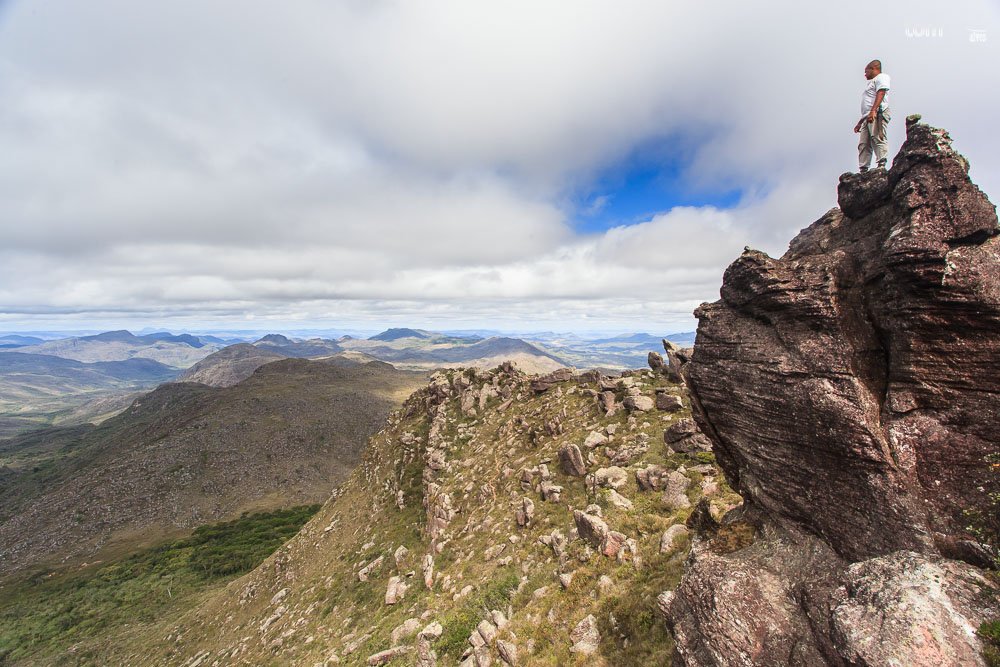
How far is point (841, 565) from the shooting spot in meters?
9.94

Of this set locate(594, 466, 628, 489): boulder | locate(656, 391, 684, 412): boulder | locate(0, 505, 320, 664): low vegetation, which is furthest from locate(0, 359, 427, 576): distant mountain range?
locate(656, 391, 684, 412): boulder

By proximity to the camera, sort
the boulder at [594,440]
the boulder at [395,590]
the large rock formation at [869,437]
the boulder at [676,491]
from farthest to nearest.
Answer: the boulder at [594,440], the boulder at [395,590], the boulder at [676,491], the large rock formation at [869,437]

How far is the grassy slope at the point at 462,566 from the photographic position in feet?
54.1

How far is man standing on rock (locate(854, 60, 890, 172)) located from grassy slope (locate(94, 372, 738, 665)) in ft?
49.3

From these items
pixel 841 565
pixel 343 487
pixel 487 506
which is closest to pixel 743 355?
pixel 841 565

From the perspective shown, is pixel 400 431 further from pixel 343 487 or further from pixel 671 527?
pixel 671 527

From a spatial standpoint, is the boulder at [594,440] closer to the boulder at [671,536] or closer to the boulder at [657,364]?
the boulder at [671,536]

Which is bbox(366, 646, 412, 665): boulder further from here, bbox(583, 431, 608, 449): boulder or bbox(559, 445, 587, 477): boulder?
bbox(583, 431, 608, 449): boulder

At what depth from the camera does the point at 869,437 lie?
984cm

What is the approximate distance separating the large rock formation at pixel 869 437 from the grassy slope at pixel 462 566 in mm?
4689

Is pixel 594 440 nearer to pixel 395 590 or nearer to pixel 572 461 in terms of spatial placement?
pixel 572 461

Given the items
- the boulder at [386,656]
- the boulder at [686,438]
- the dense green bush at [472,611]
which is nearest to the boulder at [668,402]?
the boulder at [686,438]

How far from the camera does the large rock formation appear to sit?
8.45 m

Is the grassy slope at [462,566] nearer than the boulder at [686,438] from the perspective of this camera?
Yes
